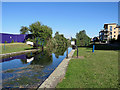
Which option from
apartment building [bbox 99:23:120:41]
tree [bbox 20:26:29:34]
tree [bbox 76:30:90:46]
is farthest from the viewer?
tree [bbox 20:26:29:34]

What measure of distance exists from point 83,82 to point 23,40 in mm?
40451

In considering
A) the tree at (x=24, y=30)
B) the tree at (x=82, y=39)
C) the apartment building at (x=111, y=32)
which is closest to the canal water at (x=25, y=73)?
the tree at (x=82, y=39)

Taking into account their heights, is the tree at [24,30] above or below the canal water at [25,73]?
above

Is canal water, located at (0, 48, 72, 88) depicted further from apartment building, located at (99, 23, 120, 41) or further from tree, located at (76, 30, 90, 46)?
apartment building, located at (99, 23, 120, 41)

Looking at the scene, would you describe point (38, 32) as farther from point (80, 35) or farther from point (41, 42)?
point (80, 35)

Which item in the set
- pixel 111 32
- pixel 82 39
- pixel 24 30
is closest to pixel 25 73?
pixel 82 39

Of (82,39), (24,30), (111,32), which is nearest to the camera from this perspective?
(82,39)

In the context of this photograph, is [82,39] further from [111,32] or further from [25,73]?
[25,73]

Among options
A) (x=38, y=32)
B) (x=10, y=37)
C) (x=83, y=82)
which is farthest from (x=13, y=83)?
(x=10, y=37)

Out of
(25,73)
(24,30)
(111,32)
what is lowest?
(25,73)

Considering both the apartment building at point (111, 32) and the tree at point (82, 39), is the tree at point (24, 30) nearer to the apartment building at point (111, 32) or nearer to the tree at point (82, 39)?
the tree at point (82, 39)

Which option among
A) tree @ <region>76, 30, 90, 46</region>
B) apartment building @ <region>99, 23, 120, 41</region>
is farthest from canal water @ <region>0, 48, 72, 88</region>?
apartment building @ <region>99, 23, 120, 41</region>

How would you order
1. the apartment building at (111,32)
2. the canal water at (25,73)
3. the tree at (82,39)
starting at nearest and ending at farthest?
the canal water at (25,73), the tree at (82,39), the apartment building at (111,32)

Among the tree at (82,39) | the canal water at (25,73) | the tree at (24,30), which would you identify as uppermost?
the tree at (24,30)
